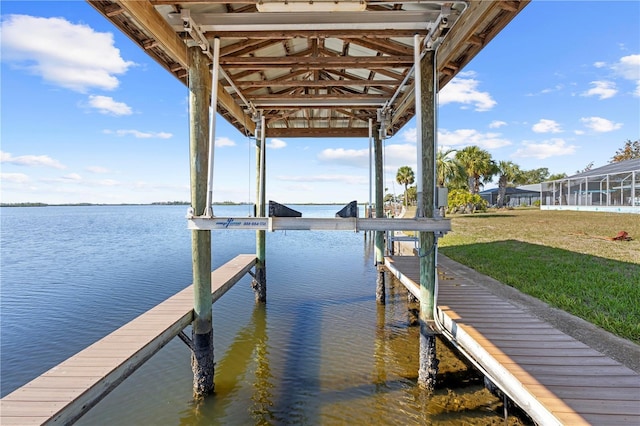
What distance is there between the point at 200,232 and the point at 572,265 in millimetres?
11698

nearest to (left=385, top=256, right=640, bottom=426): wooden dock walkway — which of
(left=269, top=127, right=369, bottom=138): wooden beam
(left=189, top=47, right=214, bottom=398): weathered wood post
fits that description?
(left=189, top=47, right=214, bottom=398): weathered wood post

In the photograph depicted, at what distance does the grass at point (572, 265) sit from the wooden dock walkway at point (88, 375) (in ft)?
25.5

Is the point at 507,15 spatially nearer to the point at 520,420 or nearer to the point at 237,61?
the point at 237,61

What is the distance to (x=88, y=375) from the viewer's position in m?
3.82

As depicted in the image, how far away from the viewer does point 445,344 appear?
283 inches

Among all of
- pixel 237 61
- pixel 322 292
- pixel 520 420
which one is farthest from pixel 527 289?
pixel 237 61

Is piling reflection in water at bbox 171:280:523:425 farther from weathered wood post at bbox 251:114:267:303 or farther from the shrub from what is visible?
the shrub

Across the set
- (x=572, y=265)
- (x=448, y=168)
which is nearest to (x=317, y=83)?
(x=572, y=265)

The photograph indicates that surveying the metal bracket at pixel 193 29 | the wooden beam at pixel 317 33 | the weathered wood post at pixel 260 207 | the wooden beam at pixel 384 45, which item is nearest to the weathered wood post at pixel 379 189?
the weathered wood post at pixel 260 207

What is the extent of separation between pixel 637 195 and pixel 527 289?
2944cm

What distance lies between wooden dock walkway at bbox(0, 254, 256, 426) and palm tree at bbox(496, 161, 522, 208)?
46732 millimetres

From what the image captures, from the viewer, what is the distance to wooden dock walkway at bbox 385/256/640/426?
3.03m

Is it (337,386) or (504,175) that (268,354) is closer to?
(337,386)

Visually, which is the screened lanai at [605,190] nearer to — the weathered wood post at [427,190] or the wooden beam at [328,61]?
the weathered wood post at [427,190]
